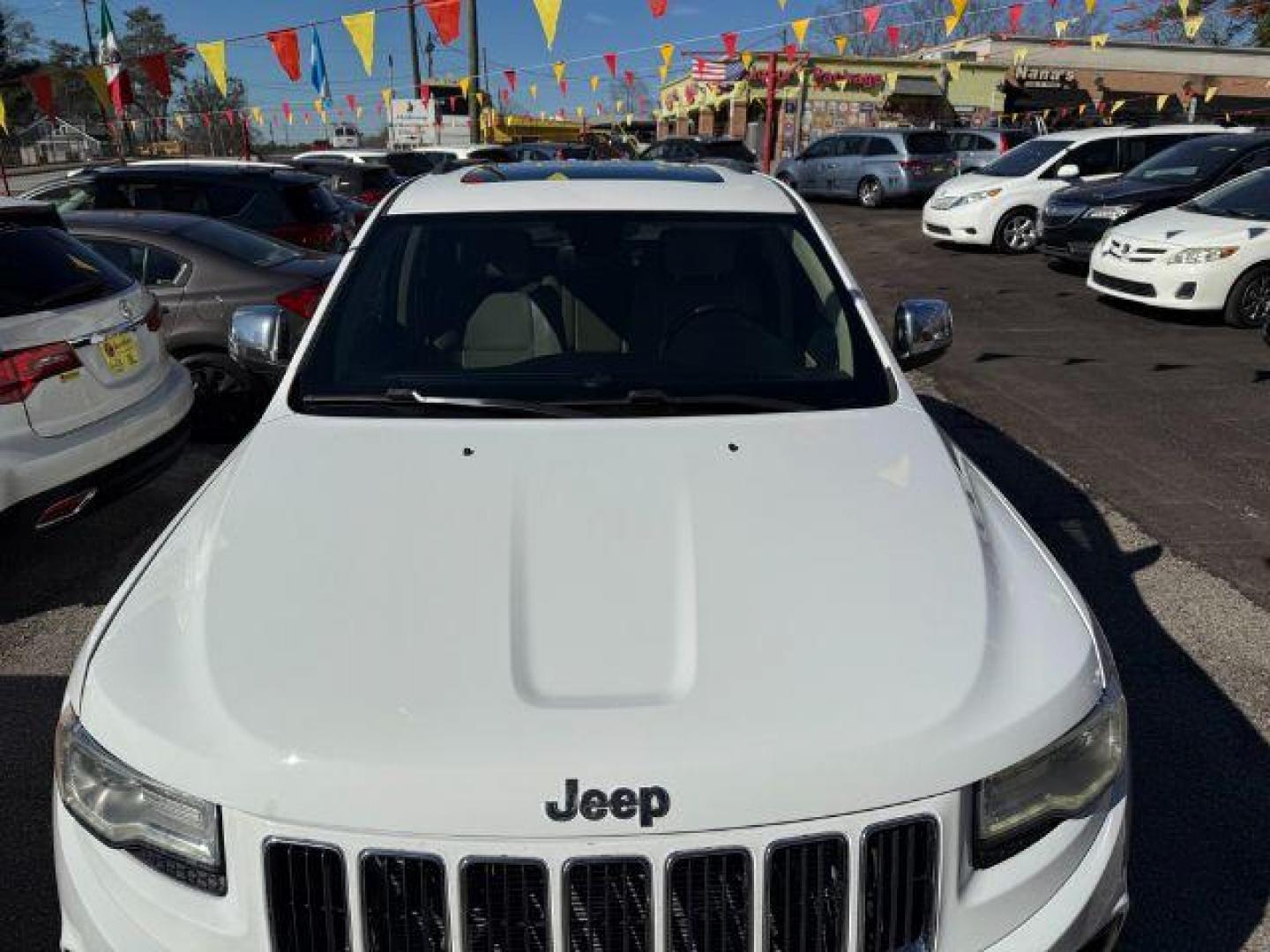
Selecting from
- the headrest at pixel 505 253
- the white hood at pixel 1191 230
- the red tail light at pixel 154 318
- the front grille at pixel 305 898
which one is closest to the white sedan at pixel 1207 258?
the white hood at pixel 1191 230

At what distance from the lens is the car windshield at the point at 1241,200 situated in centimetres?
930

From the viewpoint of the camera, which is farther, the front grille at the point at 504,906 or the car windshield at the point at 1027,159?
the car windshield at the point at 1027,159

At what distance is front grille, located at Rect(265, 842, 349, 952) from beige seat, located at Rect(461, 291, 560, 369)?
169 cm

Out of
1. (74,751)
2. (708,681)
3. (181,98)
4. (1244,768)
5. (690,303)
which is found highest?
(181,98)

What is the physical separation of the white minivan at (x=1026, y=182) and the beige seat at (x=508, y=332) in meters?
12.4

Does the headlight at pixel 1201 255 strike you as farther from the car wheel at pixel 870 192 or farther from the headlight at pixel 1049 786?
the car wheel at pixel 870 192

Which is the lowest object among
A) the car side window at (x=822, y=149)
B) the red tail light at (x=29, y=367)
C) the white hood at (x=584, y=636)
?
the white hood at (x=584, y=636)

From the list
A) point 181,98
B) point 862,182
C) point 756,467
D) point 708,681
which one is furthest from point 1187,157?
point 181,98

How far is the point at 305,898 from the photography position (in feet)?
5.17

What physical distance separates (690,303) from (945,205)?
12640 millimetres

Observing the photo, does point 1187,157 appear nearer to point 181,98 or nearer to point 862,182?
point 862,182

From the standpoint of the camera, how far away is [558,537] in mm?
2082

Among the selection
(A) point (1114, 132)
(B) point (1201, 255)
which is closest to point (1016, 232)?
(A) point (1114, 132)

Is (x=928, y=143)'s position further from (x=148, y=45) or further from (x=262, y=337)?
(x=148, y=45)
